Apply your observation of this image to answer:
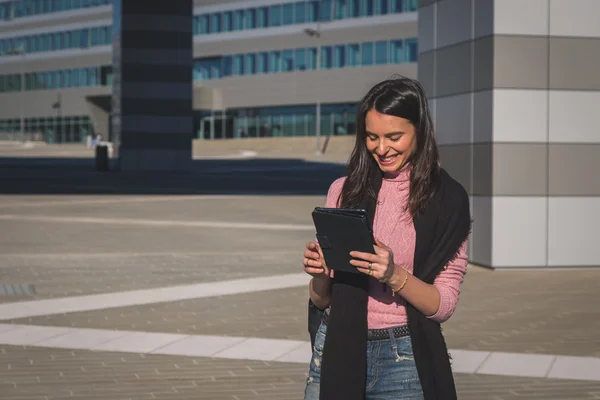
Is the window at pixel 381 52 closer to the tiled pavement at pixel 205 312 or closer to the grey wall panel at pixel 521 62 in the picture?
the tiled pavement at pixel 205 312

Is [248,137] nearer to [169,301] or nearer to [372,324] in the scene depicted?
[169,301]

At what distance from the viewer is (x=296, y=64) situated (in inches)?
3809

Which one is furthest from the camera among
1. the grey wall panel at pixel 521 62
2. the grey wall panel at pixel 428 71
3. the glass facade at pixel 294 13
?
the glass facade at pixel 294 13

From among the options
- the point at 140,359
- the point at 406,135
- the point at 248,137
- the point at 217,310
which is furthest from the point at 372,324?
the point at 248,137

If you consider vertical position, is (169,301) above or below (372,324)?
below

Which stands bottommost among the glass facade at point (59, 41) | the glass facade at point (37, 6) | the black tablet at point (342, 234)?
the black tablet at point (342, 234)

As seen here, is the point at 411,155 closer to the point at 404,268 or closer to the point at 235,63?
the point at 404,268

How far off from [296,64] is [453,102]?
264 feet

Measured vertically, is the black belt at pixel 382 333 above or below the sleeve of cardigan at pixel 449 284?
below

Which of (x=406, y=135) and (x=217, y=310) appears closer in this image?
(x=406, y=135)

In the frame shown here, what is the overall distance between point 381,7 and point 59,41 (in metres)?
41.1

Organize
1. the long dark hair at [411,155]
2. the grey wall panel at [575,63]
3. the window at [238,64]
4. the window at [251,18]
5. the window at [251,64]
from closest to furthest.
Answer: the long dark hair at [411,155] < the grey wall panel at [575,63] < the window at [251,18] < the window at [251,64] < the window at [238,64]

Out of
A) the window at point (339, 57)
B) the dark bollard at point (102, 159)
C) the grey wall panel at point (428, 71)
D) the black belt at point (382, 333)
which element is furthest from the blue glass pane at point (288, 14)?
the black belt at point (382, 333)

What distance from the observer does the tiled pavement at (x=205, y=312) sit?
844cm
